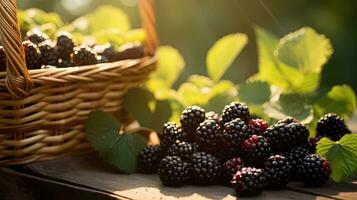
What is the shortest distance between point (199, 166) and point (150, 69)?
47cm

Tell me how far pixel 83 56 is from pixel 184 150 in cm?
37

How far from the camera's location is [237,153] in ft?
4.68

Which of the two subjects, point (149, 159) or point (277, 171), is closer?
point (277, 171)

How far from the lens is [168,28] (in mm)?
3281

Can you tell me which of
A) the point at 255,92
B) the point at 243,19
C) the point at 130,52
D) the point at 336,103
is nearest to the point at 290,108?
the point at 255,92

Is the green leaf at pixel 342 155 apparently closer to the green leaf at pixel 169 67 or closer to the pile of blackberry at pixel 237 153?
the pile of blackberry at pixel 237 153

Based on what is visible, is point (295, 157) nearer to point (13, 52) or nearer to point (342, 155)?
point (342, 155)

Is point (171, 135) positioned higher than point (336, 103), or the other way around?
point (336, 103)

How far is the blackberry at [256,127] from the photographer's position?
143 cm

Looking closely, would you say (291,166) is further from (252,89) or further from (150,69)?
(150,69)

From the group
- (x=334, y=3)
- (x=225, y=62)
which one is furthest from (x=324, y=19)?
(x=225, y=62)

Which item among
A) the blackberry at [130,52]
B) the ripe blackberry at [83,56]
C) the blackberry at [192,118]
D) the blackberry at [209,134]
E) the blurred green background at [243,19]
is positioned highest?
the blurred green background at [243,19]

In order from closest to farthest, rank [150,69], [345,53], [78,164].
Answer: [78,164], [150,69], [345,53]

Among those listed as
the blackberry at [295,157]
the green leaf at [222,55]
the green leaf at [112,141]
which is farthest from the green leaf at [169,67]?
the blackberry at [295,157]
